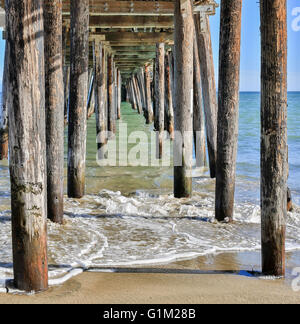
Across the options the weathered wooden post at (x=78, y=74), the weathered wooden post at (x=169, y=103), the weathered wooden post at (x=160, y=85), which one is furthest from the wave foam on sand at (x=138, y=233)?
the weathered wooden post at (x=169, y=103)

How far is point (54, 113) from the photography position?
4.44 meters

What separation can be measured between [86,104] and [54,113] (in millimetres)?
1026

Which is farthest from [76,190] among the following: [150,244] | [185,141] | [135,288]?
[135,288]

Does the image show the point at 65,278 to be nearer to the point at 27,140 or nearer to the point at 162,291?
the point at 162,291

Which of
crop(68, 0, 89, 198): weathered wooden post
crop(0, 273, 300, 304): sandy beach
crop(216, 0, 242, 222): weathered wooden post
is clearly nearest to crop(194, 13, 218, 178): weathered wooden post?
crop(68, 0, 89, 198): weathered wooden post

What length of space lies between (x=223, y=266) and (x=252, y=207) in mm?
2214

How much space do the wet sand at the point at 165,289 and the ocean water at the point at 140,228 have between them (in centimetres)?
22

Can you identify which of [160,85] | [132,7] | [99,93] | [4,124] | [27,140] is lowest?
[27,140]

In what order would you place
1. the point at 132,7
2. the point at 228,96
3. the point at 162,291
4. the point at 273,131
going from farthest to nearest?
the point at 132,7, the point at 228,96, the point at 273,131, the point at 162,291

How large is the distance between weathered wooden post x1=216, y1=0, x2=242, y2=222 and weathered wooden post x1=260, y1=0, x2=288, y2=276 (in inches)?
57.0

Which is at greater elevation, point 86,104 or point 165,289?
point 86,104

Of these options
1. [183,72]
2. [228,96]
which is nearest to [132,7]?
[183,72]

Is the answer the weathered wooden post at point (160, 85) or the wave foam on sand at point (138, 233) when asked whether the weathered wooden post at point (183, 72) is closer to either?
the wave foam on sand at point (138, 233)

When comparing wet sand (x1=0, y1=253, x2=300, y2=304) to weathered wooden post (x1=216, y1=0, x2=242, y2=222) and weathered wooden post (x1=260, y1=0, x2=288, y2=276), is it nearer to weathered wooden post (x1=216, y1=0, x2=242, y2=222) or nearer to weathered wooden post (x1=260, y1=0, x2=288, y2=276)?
weathered wooden post (x1=260, y1=0, x2=288, y2=276)
